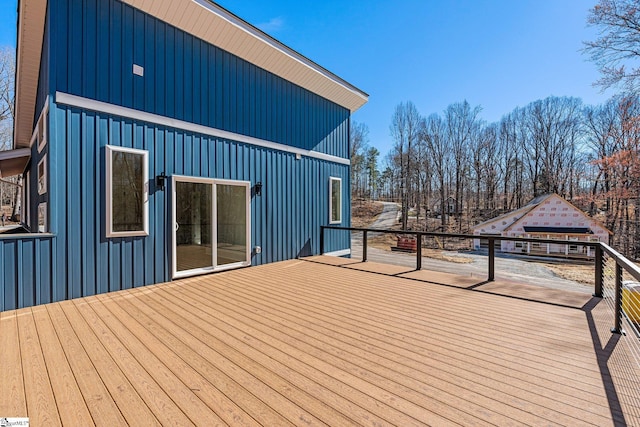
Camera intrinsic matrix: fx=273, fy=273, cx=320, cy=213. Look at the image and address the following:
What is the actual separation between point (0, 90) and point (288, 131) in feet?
63.5

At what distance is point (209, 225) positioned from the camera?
5188 mm

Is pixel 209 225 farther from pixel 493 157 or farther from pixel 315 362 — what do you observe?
pixel 493 157

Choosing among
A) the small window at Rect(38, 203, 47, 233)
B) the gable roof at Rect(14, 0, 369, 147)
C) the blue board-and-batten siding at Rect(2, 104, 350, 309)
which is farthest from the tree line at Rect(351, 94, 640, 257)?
the small window at Rect(38, 203, 47, 233)

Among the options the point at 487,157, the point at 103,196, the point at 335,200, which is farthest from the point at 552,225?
the point at 103,196

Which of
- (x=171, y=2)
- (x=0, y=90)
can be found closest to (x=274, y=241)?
(x=171, y=2)

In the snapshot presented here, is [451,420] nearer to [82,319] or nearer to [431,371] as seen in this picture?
[431,371]

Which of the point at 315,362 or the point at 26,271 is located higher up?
the point at 26,271

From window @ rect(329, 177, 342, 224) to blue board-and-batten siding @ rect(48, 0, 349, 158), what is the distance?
162 cm

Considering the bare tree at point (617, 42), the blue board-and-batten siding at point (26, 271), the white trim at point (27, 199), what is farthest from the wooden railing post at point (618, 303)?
the white trim at point (27, 199)

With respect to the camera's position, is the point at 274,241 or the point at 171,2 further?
the point at 274,241

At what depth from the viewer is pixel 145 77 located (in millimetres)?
4441

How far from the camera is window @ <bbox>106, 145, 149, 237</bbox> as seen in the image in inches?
157

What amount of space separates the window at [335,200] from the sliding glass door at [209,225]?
2.77 metres

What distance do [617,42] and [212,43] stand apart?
1221 centimetres
